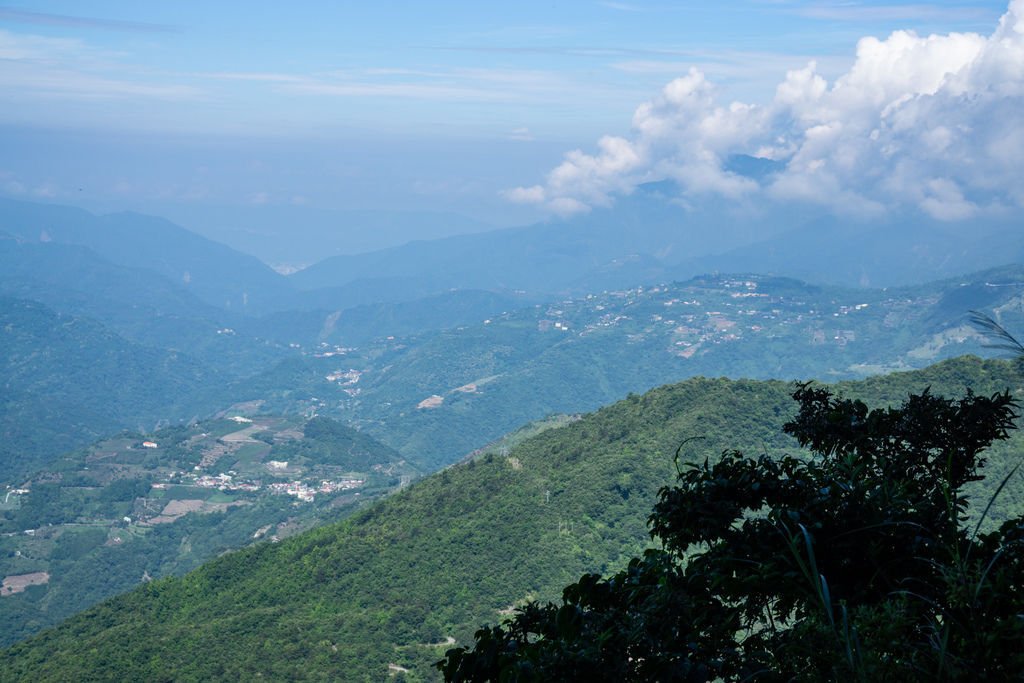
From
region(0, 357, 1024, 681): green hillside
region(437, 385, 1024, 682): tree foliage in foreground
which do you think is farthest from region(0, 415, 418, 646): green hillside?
region(437, 385, 1024, 682): tree foliage in foreground

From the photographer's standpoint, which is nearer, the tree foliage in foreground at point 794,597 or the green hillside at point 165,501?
the tree foliage in foreground at point 794,597

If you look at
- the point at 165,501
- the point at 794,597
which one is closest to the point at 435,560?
the point at 794,597

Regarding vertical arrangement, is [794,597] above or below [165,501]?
above

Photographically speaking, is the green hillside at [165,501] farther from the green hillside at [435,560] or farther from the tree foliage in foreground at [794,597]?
the tree foliage in foreground at [794,597]

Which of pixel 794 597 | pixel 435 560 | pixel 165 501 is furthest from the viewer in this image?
pixel 165 501

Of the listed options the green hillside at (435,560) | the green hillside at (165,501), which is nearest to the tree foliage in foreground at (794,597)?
the green hillside at (435,560)

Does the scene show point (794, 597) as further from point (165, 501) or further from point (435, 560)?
point (165, 501)

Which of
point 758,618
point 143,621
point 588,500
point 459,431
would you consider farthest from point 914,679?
point 459,431

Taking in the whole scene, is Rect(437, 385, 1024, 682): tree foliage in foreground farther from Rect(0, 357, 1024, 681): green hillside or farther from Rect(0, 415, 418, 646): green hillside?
Rect(0, 415, 418, 646): green hillside
